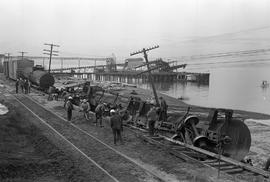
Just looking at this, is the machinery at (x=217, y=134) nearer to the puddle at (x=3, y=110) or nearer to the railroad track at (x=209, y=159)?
the railroad track at (x=209, y=159)

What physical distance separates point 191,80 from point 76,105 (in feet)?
354

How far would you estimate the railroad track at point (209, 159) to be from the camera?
11.1 m

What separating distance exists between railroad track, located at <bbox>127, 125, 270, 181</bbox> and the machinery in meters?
0.52

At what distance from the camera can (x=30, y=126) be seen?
18297 mm

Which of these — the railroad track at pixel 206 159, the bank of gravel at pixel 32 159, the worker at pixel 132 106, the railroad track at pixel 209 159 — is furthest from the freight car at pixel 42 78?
the railroad track at pixel 209 159

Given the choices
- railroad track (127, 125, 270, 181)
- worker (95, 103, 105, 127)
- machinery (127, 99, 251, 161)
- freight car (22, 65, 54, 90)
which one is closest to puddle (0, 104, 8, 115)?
worker (95, 103, 105, 127)

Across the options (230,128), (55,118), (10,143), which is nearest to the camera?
(10,143)

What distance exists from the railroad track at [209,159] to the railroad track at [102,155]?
2016mm

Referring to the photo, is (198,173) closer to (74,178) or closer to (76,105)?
(74,178)

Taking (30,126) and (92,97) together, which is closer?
(30,126)

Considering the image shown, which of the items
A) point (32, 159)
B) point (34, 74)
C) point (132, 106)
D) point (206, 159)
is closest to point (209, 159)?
point (206, 159)

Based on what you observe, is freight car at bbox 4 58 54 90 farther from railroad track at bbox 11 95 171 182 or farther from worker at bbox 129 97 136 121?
worker at bbox 129 97 136 121

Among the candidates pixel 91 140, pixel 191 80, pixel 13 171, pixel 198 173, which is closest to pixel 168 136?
pixel 91 140

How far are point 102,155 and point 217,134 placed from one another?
501 cm
